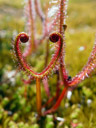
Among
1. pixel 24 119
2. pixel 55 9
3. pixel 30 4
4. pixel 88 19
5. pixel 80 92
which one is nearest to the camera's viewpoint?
pixel 55 9

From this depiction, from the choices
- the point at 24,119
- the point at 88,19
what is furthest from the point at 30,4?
the point at 88,19

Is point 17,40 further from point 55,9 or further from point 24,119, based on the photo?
point 24,119

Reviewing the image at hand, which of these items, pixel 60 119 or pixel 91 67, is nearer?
pixel 91 67

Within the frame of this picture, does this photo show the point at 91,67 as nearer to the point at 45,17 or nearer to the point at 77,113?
the point at 77,113

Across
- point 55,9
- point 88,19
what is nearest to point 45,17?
point 55,9

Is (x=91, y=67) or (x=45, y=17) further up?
(x=45, y=17)

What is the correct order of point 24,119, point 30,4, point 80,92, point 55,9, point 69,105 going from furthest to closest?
point 80,92 → point 69,105 → point 24,119 → point 30,4 → point 55,9

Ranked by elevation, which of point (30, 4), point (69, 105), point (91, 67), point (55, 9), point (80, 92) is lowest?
point (69, 105)

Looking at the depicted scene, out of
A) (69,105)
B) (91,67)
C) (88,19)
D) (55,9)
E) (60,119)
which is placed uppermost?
(88,19)

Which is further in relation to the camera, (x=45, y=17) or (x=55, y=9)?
(x=45, y=17)
